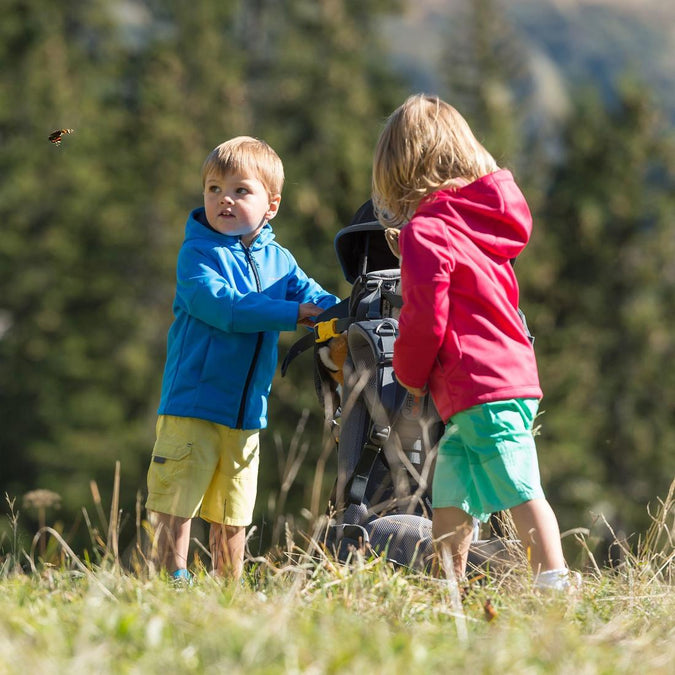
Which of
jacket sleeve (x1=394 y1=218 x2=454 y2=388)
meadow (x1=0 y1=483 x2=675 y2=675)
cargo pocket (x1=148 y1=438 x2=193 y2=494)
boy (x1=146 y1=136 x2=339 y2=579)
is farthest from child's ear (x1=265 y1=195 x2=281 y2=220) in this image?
meadow (x1=0 y1=483 x2=675 y2=675)

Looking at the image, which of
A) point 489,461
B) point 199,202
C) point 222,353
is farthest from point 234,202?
point 199,202

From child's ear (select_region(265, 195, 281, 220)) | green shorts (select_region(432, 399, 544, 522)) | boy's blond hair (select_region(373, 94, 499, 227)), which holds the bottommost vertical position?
green shorts (select_region(432, 399, 544, 522))

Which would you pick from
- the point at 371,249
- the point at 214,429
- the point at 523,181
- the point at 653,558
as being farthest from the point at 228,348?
the point at 523,181

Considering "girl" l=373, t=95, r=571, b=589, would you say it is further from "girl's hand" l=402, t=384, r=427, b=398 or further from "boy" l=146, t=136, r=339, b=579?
"boy" l=146, t=136, r=339, b=579

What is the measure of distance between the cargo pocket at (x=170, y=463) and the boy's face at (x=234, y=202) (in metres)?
0.84

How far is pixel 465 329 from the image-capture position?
3357 millimetres

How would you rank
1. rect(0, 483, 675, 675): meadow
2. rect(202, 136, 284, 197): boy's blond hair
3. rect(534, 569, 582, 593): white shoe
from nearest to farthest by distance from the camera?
1. rect(0, 483, 675, 675): meadow
2. rect(534, 569, 582, 593): white shoe
3. rect(202, 136, 284, 197): boy's blond hair

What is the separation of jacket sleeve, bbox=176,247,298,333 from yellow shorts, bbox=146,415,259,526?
405 millimetres

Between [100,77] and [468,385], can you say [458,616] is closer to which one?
[468,385]

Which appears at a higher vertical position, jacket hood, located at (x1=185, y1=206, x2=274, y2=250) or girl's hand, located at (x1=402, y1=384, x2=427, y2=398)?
jacket hood, located at (x1=185, y1=206, x2=274, y2=250)

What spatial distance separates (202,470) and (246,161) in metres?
1.19

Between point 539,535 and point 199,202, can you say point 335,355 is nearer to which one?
point 539,535

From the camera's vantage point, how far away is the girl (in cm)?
329

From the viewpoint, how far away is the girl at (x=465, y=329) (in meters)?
3.29
